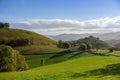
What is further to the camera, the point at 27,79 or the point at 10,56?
the point at 10,56

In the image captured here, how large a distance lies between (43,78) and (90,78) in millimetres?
5703

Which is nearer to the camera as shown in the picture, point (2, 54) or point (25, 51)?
point (2, 54)

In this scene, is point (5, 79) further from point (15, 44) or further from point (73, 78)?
point (15, 44)

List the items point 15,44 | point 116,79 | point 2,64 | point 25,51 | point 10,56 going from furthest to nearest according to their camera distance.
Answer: point 15,44
point 25,51
point 10,56
point 2,64
point 116,79

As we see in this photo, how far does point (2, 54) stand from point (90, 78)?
2024 centimetres

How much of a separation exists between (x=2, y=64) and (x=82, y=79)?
18.2 meters

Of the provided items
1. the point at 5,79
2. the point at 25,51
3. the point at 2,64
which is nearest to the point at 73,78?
the point at 5,79

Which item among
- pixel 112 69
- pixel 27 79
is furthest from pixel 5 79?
pixel 112 69

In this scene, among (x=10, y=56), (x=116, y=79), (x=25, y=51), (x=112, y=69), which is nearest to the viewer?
(x=116, y=79)

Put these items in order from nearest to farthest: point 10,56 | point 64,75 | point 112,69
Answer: point 64,75 → point 112,69 → point 10,56

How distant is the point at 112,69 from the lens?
3741cm

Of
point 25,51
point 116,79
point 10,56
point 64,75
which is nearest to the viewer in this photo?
point 116,79

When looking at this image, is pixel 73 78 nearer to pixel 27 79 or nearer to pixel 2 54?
pixel 27 79

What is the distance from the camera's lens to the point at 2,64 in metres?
42.2
